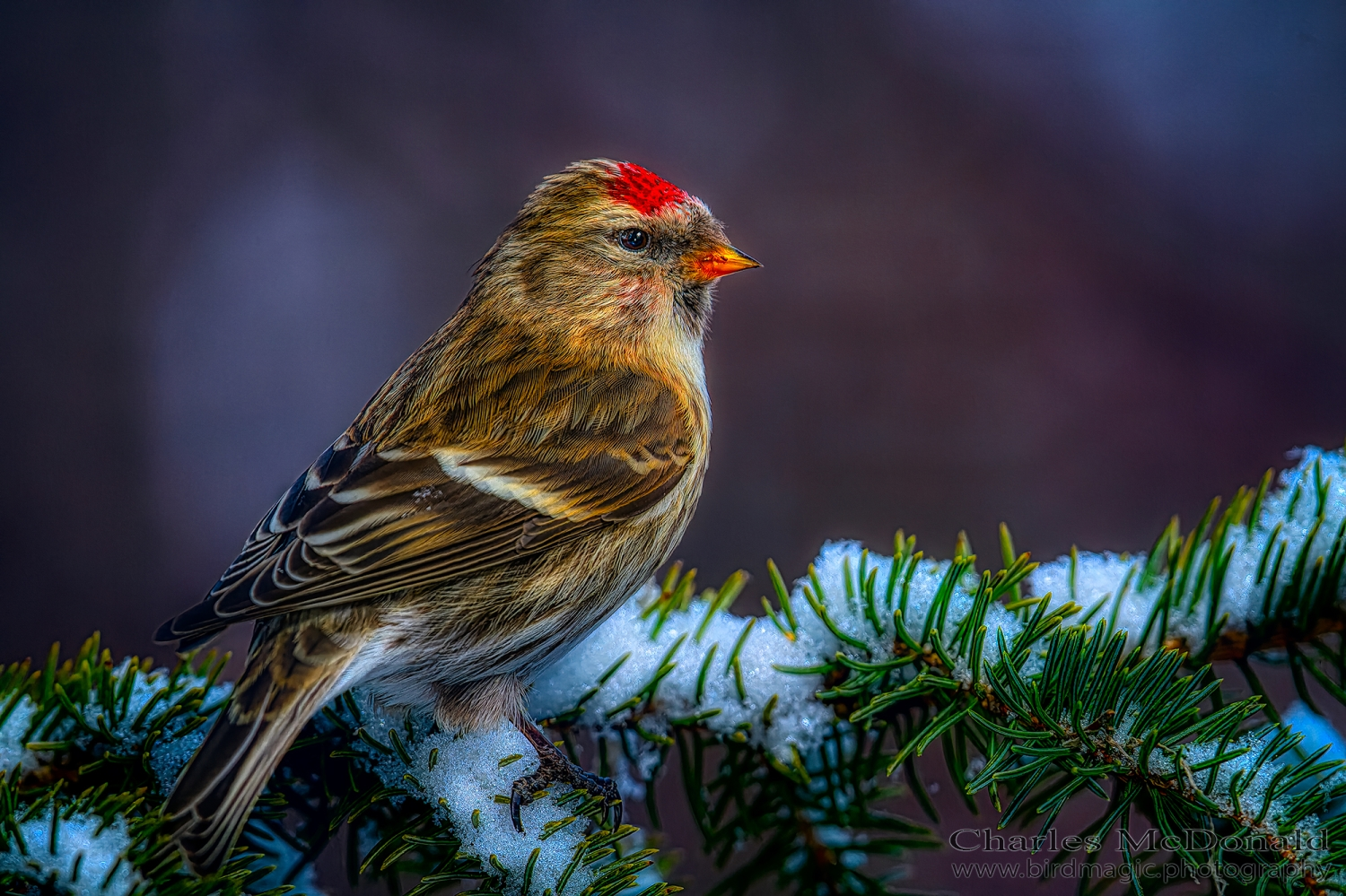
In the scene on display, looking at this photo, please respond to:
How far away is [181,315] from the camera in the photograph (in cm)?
256

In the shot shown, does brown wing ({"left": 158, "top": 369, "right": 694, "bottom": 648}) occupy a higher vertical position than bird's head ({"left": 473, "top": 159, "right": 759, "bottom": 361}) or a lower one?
lower

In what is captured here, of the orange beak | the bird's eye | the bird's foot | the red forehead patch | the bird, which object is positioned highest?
the red forehead patch

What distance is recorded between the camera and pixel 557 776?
1122mm

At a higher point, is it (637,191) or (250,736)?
(637,191)

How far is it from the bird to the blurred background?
27.5 inches

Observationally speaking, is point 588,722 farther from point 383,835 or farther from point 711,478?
point 711,478

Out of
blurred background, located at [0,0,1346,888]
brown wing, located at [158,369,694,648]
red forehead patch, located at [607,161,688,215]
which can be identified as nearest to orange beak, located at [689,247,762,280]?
red forehead patch, located at [607,161,688,215]

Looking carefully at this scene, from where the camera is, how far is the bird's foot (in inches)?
43.4

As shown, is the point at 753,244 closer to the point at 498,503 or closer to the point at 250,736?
the point at 498,503

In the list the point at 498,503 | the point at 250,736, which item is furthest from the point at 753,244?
the point at 250,736

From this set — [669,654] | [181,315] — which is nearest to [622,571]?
[669,654]

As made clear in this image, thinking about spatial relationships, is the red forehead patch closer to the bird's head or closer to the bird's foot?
the bird's head

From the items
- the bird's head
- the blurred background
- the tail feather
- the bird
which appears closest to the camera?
the tail feather

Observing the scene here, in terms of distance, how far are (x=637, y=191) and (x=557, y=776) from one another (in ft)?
3.05
